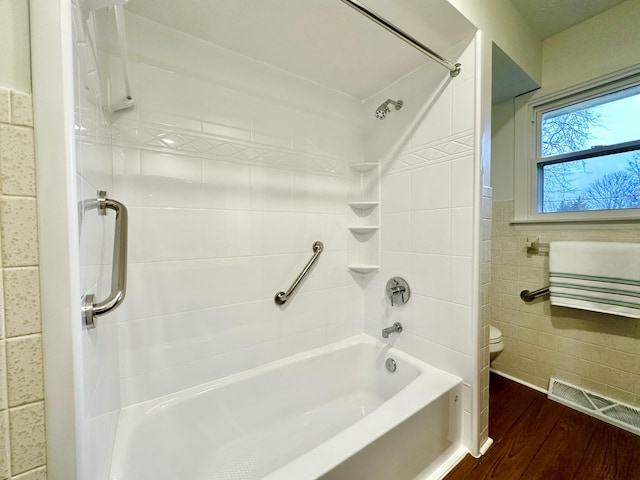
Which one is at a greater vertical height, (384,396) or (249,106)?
(249,106)

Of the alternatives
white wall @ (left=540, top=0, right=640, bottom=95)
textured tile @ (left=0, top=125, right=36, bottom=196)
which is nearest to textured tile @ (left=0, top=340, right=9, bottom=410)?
textured tile @ (left=0, top=125, right=36, bottom=196)

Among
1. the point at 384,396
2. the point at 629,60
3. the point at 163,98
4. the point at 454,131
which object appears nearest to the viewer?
the point at 163,98

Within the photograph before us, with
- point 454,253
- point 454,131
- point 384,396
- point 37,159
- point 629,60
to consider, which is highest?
point 629,60

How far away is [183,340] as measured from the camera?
4.02 feet

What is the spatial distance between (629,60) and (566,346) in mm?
1764

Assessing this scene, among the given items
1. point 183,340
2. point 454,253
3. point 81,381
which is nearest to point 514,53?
point 454,253

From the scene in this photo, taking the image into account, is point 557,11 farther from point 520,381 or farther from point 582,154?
point 520,381

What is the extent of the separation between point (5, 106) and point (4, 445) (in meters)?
0.57

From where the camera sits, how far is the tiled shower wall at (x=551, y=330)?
1.48 m

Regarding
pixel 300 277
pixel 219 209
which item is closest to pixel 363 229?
pixel 300 277

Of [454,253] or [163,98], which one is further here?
[454,253]

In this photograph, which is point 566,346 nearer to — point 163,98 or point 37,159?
point 37,159

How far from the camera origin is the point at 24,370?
431mm

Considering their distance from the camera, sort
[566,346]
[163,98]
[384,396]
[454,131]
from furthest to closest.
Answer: [566,346] → [384,396] → [454,131] → [163,98]
